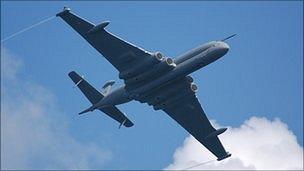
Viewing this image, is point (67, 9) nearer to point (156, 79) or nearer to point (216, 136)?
point (156, 79)

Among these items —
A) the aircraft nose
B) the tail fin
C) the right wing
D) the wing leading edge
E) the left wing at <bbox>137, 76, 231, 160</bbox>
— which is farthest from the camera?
the tail fin

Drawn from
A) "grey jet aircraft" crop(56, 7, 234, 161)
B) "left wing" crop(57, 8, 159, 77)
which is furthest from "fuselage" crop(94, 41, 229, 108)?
"left wing" crop(57, 8, 159, 77)

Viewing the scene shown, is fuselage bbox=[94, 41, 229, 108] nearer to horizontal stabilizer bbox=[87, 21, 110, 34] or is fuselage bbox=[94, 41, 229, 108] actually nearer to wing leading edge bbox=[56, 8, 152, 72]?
wing leading edge bbox=[56, 8, 152, 72]

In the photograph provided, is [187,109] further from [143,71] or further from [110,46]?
[110,46]

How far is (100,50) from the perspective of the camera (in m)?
73.1

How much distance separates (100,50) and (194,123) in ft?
57.0

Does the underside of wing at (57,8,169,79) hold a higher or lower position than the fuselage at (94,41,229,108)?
higher

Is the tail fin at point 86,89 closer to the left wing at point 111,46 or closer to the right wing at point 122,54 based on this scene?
the right wing at point 122,54

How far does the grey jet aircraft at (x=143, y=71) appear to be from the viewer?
232ft

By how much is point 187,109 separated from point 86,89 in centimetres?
1206

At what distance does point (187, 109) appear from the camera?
3228 inches

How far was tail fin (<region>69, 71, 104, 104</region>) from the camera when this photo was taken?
79938 millimetres

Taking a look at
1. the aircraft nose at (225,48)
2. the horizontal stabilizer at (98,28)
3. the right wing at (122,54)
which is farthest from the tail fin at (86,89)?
the aircraft nose at (225,48)

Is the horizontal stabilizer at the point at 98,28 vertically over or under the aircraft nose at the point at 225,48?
over
